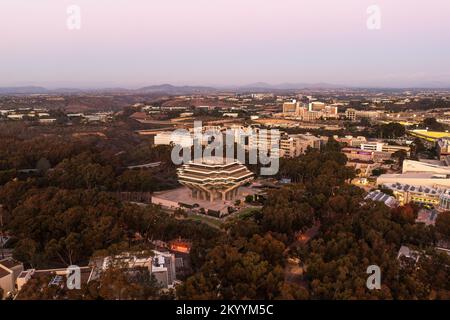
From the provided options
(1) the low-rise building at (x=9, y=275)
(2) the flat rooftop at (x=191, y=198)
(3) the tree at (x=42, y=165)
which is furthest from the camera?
(3) the tree at (x=42, y=165)

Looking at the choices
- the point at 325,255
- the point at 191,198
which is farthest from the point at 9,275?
the point at 191,198

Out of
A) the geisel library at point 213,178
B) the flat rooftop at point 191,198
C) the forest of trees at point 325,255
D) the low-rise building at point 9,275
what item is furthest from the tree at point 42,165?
the forest of trees at point 325,255

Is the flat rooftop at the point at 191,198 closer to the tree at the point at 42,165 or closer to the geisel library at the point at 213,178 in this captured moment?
the geisel library at the point at 213,178

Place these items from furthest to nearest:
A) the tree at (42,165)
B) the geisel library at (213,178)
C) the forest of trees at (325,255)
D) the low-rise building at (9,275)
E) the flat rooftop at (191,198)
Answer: the tree at (42,165) → the geisel library at (213,178) → the flat rooftop at (191,198) → the low-rise building at (9,275) → the forest of trees at (325,255)

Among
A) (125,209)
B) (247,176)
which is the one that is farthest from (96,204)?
(247,176)

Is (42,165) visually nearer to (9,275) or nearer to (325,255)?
(9,275)

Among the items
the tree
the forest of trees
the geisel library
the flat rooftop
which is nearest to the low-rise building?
the forest of trees

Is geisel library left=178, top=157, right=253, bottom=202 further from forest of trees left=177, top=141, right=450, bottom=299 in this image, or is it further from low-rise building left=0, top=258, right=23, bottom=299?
low-rise building left=0, top=258, right=23, bottom=299

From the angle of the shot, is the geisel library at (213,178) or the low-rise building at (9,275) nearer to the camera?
the low-rise building at (9,275)
